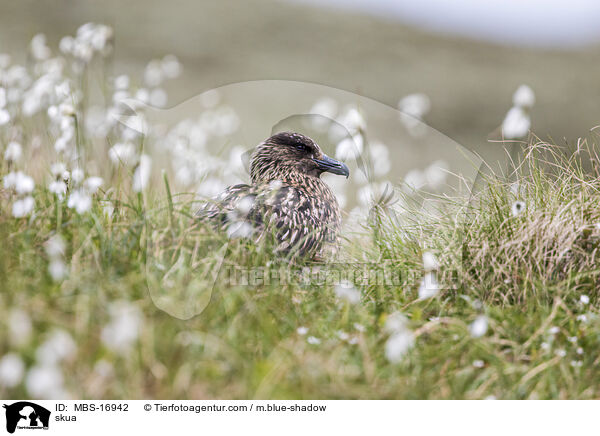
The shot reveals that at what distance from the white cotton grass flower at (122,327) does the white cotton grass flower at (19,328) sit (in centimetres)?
32

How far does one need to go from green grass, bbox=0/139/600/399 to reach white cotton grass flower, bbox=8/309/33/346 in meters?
0.03

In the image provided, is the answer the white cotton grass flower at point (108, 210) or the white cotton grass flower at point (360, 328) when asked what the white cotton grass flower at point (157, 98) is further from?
the white cotton grass flower at point (360, 328)

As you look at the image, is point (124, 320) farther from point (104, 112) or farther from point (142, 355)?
point (104, 112)

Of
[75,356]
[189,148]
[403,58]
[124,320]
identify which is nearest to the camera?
[124,320]

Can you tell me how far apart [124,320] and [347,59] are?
8862 mm

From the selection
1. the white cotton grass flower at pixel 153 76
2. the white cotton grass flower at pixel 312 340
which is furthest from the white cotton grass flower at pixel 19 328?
A: the white cotton grass flower at pixel 153 76

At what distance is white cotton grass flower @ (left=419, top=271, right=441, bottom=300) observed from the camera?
11.8 feet

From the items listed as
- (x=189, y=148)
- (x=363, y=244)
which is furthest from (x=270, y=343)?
(x=189, y=148)

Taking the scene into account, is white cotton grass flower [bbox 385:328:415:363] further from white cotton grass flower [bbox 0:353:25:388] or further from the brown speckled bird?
white cotton grass flower [bbox 0:353:25:388]

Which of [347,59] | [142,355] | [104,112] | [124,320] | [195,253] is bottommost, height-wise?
[142,355]

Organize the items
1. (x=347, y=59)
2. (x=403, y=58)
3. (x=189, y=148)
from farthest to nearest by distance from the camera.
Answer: (x=403, y=58) < (x=347, y=59) < (x=189, y=148)

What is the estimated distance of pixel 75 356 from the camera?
273 centimetres

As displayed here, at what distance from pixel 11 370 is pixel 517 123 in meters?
3.24

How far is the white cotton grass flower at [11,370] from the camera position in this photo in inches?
99.5
